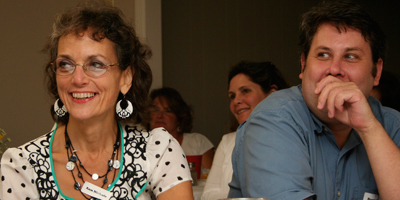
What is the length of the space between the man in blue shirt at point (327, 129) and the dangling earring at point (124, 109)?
1.78ft

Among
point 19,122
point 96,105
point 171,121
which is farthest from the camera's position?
point 171,121

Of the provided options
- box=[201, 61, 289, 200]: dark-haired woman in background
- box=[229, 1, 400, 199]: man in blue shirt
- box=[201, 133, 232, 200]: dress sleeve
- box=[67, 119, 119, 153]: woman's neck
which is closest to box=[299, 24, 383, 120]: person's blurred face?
box=[229, 1, 400, 199]: man in blue shirt

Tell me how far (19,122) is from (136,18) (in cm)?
168

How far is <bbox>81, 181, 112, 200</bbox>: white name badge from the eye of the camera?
163 cm

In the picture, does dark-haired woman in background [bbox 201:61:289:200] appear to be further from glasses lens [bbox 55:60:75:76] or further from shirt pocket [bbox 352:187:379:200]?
glasses lens [bbox 55:60:75:76]

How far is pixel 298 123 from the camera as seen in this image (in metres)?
1.46

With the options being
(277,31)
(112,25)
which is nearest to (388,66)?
(277,31)

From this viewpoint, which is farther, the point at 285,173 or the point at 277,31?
the point at 277,31

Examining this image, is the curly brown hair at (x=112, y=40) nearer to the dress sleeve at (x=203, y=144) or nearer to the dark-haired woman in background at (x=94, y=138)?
the dark-haired woman in background at (x=94, y=138)

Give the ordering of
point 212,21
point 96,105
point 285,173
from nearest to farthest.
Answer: point 285,173 < point 96,105 < point 212,21

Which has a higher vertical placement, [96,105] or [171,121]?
[96,105]

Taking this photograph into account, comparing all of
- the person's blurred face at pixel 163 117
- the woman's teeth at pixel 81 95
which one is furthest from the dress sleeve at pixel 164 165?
the person's blurred face at pixel 163 117

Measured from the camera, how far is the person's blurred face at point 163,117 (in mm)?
4566

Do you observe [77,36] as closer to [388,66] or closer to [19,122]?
[19,122]
